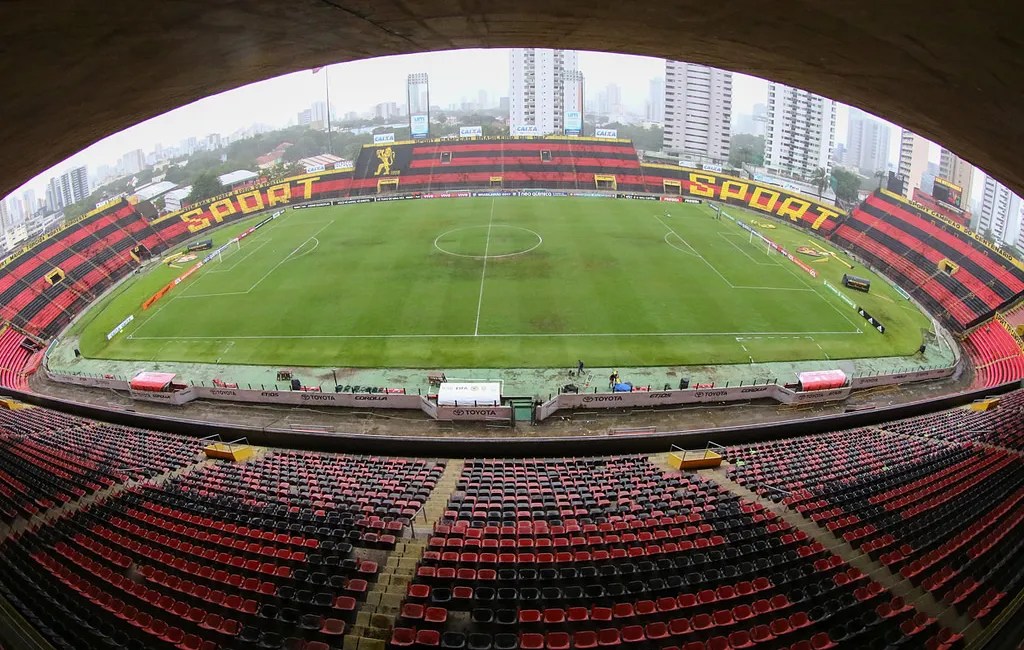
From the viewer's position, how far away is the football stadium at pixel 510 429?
10.0m

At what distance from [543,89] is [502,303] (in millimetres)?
117642

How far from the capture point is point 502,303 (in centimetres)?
3528

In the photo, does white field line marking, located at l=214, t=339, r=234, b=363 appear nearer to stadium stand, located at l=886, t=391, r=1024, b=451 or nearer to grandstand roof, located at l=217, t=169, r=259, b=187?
stadium stand, located at l=886, t=391, r=1024, b=451

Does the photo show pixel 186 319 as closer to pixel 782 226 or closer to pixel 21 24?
pixel 21 24

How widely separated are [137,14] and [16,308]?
1811 inches

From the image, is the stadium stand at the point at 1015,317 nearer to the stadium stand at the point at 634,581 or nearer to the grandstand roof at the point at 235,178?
the stadium stand at the point at 634,581

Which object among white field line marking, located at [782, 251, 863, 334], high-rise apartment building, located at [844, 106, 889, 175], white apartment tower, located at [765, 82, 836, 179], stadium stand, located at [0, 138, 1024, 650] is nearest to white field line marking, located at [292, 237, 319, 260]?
stadium stand, located at [0, 138, 1024, 650]

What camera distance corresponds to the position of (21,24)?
4121mm

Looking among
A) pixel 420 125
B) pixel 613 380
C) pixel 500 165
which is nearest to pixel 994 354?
pixel 613 380

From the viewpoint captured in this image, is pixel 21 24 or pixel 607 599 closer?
pixel 21 24

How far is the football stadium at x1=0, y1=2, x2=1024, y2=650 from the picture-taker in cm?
1002

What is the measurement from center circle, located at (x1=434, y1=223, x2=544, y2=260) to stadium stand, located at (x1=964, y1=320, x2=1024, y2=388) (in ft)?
95.5

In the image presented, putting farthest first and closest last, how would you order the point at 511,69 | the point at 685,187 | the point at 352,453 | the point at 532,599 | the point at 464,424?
the point at 511,69
the point at 685,187
the point at 464,424
the point at 352,453
the point at 532,599

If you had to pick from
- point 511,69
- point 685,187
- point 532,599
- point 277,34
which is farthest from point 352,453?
point 511,69
